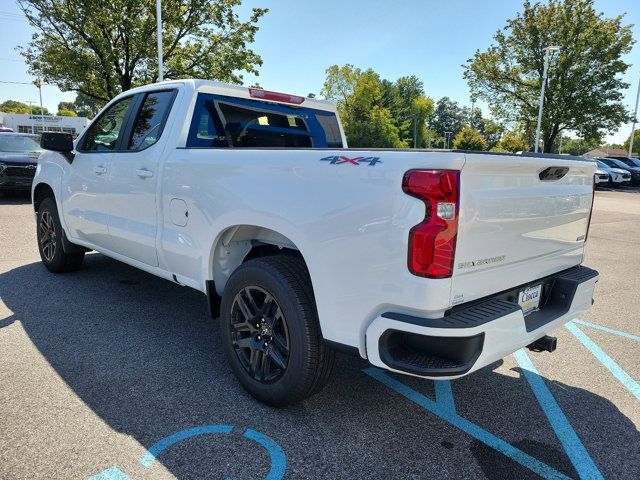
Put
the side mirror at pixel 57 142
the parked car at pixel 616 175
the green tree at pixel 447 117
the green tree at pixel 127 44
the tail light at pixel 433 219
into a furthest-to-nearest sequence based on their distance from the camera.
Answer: the green tree at pixel 447 117, the parked car at pixel 616 175, the green tree at pixel 127 44, the side mirror at pixel 57 142, the tail light at pixel 433 219

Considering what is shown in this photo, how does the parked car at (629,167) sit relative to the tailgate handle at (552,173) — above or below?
below

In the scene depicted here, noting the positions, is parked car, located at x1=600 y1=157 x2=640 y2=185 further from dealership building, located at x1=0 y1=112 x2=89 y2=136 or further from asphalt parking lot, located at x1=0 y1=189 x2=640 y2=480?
dealership building, located at x1=0 y1=112 x2=89 y2=136

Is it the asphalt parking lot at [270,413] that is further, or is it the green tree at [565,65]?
the green tree at [565,65]

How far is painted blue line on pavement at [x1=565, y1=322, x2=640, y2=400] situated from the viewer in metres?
3.27

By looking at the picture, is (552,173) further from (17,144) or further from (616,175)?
(616,175)

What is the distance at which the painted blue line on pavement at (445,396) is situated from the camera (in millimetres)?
2945

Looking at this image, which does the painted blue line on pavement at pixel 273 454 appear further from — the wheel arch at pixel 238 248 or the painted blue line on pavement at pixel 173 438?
the wheel arch at pixel 238 248

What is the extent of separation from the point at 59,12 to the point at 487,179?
21.4 m

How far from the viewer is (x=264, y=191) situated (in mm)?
2662

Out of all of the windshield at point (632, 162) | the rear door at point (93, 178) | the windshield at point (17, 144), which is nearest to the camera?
the rear door at point (93, 178)

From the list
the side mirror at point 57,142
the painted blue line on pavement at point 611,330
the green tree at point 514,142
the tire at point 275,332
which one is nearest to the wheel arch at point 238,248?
the tire at point 275,332

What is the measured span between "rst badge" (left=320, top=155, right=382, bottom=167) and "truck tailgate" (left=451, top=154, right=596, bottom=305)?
0.40 m

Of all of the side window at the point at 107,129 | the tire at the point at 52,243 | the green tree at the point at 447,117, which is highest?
the green tree at the point at 447,117

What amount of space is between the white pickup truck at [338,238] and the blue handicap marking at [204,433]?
267mm
